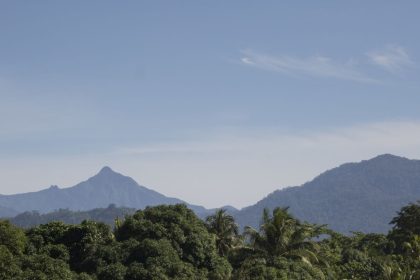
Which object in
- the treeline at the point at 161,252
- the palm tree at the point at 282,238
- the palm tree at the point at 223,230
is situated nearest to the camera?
the treeline at the point at 161,252

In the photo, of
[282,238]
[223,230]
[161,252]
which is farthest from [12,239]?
[223,230]

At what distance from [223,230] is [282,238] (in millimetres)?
15057

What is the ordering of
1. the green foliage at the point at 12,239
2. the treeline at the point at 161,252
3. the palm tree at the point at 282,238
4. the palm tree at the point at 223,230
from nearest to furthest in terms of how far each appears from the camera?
the treeline at the point at 161,252
the green foliage at the point at 12,239
the palm tree at the point at 282,238
the palm tree at the point at 223,230

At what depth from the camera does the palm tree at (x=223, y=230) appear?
5647 cm

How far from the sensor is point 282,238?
43.1 meters

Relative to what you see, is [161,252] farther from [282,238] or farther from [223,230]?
[223,230]

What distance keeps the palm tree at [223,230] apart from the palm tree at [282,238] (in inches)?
483

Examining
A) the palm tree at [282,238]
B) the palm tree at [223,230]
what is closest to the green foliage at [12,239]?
the palm tree at [282,238]

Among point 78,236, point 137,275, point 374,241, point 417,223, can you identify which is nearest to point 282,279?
point 137,275

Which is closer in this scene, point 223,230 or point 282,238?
point 282,238

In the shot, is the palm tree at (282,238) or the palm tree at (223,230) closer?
the palm tree at (282,238)

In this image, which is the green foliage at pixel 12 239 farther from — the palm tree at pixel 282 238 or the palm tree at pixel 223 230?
the palm tree at pixel 223 230

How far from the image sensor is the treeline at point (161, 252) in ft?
123

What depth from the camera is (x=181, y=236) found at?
43531 mm
